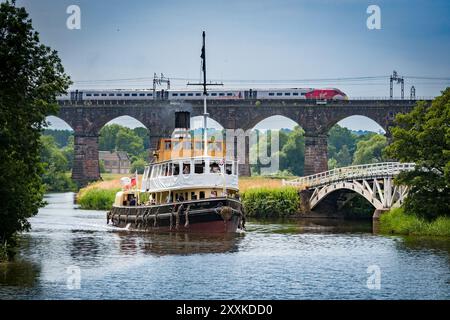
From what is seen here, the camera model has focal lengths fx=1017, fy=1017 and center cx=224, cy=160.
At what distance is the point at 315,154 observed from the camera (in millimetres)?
125625

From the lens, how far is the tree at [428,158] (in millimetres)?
60844

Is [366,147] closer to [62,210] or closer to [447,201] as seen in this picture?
[62,210]

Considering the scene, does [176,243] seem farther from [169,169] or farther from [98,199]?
[98,199]

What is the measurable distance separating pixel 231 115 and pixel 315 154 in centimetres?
1240

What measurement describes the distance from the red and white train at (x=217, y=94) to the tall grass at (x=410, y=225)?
6566 cm

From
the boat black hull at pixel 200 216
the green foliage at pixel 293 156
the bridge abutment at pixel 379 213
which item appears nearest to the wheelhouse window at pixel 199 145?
the boat black hull at pixel 200 216

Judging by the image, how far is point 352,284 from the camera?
131 ft

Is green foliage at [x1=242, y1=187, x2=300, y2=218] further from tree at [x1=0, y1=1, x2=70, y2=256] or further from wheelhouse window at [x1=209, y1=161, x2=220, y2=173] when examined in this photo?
→ tree at [x1=0, y1=1, x2=70, y2=256]

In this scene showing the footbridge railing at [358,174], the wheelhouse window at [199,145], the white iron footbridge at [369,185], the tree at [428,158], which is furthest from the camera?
the footbridge railing at [358,174]

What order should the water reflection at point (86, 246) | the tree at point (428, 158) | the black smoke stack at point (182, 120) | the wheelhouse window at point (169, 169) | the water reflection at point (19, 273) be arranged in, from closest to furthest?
the water reflection at point (19, 273), the water reflection at point (86, 246), the tree at point (428, 158), the wheelhouse window at point (169, 169), the black smoke stack at point (182, 120)

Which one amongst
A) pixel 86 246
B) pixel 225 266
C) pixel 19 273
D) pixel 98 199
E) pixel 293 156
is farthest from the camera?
pixel 293 156

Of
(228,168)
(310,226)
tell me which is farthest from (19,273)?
(310,226)

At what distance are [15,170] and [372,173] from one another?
121 ft

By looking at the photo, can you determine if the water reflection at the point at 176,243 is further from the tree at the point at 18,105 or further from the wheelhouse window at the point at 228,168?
the tree at the point at 18,105
